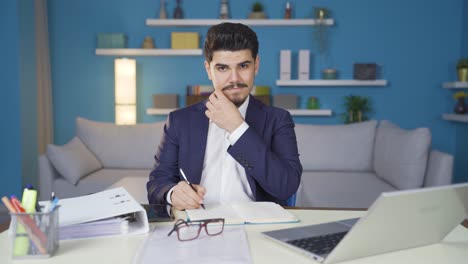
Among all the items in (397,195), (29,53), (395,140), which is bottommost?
(395,140)

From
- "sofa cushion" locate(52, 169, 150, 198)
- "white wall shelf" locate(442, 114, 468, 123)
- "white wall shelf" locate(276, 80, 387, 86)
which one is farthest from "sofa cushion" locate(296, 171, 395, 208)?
"white wall shelf" locate(276, 80, 387, 86)

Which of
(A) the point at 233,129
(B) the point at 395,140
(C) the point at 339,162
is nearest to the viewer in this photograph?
(A) the point at 233,129

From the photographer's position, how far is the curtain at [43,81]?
15.1 feet

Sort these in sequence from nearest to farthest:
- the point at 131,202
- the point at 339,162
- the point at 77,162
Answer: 1. the point at 131,202
2. the point at 77,162
3. the point at 339,162

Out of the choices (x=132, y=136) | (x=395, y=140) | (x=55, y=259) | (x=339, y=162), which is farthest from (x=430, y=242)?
(x=132, y=136)

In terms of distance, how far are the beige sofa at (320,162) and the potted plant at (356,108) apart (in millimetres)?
826

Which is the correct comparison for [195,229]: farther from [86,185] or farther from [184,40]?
[184,40]

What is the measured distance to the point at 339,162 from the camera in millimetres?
3873

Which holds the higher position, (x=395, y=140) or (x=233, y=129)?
(x=233, y=129)

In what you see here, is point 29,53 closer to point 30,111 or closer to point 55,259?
point 30,111

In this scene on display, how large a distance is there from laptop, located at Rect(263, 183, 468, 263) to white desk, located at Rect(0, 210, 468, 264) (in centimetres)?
2

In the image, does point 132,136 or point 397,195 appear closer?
point 397,195

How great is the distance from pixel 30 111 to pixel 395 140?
317cm

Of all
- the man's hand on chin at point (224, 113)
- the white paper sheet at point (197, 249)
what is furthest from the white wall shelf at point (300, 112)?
the white paper sheet at point (197, 249)
